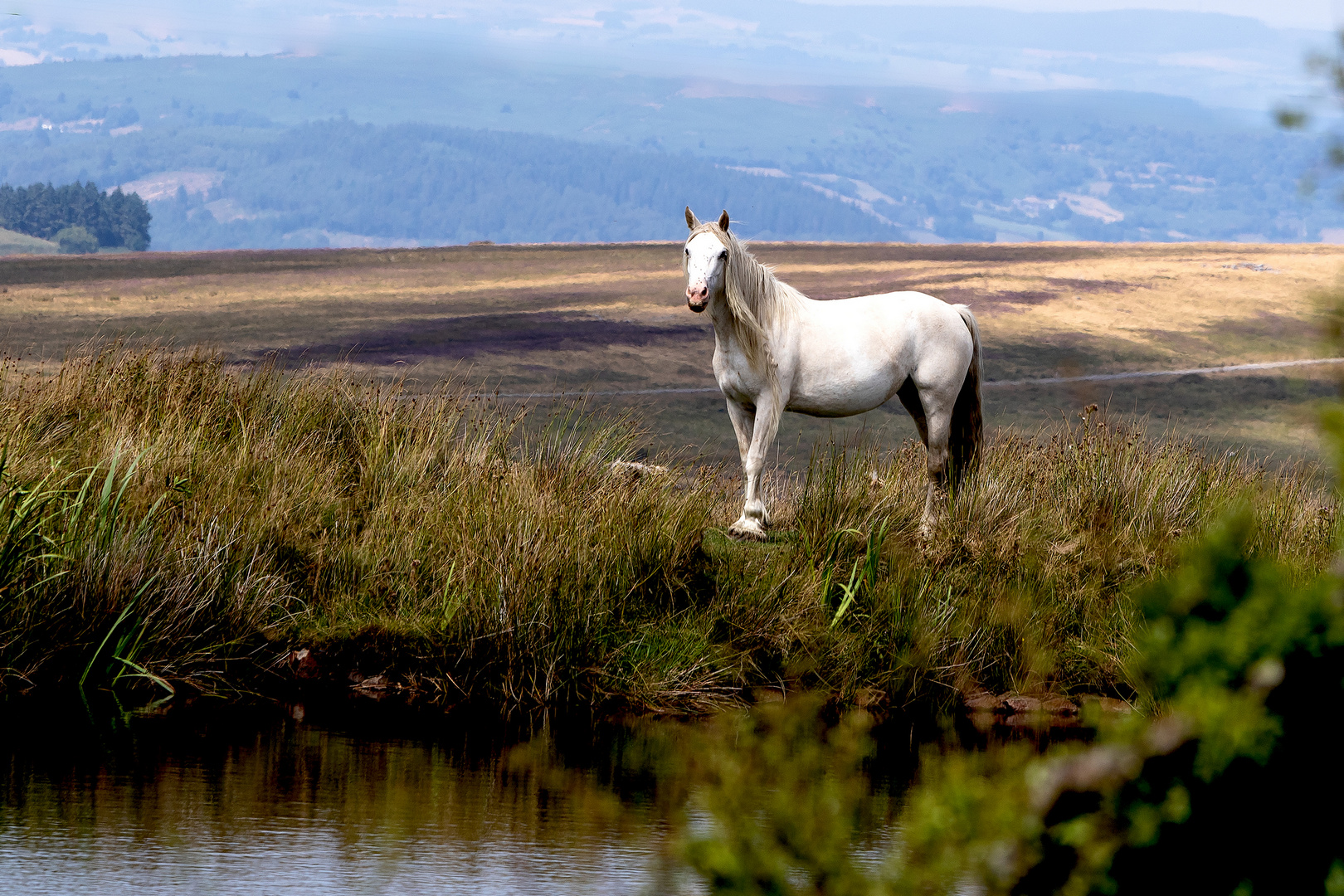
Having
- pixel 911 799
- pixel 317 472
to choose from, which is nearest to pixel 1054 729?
pixel 911 799

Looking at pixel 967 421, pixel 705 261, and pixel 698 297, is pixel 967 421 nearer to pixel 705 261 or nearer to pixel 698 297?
pixel 705 261

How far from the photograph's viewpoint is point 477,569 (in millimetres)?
7312

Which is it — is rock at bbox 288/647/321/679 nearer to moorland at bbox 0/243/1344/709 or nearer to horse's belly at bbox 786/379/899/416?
moorland at bbox 0/243/1344/709

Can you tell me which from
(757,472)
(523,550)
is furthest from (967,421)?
(523,550)

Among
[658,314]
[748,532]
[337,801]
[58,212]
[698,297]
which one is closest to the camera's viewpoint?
[337,801]

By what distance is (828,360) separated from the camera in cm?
920

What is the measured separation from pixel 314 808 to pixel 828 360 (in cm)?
488

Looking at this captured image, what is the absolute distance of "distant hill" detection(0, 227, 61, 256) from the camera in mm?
149750

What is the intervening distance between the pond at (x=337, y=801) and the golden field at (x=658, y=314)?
12445 millimetres

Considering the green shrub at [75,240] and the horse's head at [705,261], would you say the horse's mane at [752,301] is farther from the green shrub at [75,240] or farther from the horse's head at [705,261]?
the green shrub at [75,240]

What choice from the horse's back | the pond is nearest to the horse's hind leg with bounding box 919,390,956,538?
the horse's back

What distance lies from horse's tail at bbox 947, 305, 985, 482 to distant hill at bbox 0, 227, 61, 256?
15128 centimetres

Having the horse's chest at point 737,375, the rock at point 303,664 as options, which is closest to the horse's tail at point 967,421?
the horse's chest at point 737,375

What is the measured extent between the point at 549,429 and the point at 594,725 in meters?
2.93
